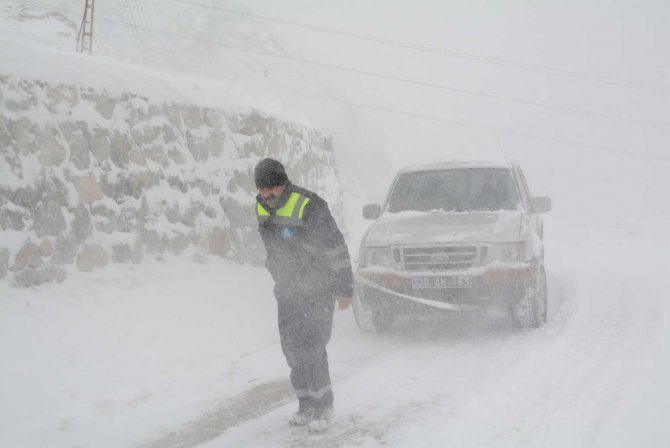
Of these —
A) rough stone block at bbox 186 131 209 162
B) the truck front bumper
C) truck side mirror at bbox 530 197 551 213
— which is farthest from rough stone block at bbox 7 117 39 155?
truck side mirror at bbox 530 197 551 213

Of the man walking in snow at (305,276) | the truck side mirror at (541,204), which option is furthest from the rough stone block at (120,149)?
the truck side mirror at (541,204)

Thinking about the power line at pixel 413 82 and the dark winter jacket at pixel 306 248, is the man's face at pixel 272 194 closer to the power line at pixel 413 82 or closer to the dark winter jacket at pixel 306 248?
the dark winter jacket at pixel 306 248

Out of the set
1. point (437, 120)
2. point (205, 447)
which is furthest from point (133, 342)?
point (437, 120)

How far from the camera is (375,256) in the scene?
21.5 feet

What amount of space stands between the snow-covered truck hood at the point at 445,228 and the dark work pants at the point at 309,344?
7.68ft

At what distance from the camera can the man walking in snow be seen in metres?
4.13

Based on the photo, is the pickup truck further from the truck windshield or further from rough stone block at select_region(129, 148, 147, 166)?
rough stone block at select_region(129, 148, 147, 166)

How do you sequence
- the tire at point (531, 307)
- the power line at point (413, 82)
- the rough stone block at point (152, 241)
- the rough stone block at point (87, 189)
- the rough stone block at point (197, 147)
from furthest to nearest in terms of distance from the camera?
the power line at point (413, 82) → the rough stone block at point (197, 147) → the rough stone block at point (152, 241) → the rough stone block at point (87, 189) → the tire at point (531, 307)

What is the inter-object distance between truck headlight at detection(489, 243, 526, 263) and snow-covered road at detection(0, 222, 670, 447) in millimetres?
826

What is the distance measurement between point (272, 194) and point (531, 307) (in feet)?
10.9

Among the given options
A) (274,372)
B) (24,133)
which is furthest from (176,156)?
(274,372)

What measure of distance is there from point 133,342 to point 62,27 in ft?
64.4

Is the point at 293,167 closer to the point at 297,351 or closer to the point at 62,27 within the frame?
the point at 297,351

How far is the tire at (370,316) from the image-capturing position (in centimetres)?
660
